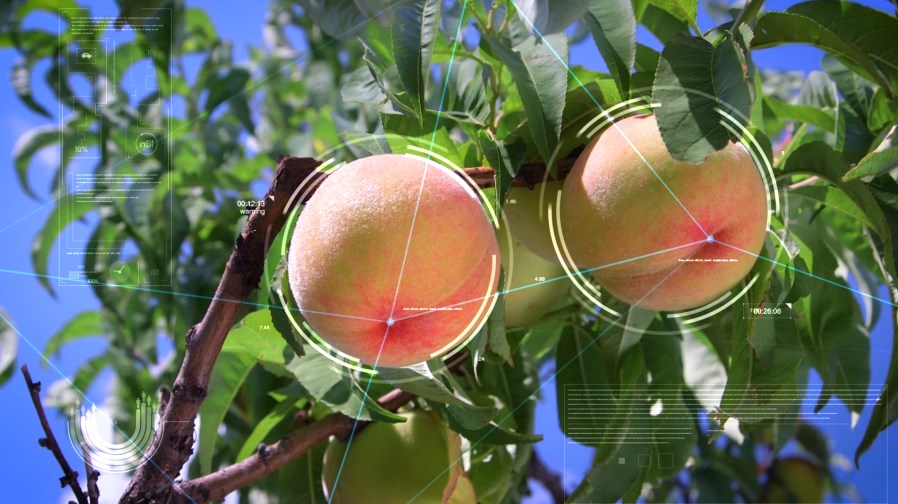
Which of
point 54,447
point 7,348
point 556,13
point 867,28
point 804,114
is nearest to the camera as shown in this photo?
point 556,13

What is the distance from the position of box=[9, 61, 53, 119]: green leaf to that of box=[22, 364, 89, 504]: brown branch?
1197 mm

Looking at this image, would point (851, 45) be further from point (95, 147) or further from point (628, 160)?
point (95, 147)

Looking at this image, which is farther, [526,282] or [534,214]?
[526,282]

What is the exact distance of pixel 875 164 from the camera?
2.34 feet

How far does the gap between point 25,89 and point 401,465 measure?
130 cm

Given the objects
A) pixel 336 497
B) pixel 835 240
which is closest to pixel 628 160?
pixel 336 497

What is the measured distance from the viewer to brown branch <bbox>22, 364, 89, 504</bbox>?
61 cm

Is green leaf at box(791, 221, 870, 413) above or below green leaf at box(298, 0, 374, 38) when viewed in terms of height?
below

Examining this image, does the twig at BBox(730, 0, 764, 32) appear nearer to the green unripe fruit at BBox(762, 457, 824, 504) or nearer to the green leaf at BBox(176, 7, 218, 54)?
the green unripe fruit at BBox(762, 457, 824, 504)

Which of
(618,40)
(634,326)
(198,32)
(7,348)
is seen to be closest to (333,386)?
(634,326)

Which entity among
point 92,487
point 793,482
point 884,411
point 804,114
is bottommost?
point 793,482

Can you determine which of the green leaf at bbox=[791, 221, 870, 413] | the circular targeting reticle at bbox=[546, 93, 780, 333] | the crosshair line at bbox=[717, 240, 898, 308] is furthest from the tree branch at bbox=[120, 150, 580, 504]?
the green leaf at bbox=[791, 221, 870, 413]

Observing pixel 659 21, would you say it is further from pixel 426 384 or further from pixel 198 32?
pixel 198 32

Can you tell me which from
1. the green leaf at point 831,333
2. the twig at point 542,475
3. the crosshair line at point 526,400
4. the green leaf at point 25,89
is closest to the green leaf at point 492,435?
the crosshair line at point 526,400
